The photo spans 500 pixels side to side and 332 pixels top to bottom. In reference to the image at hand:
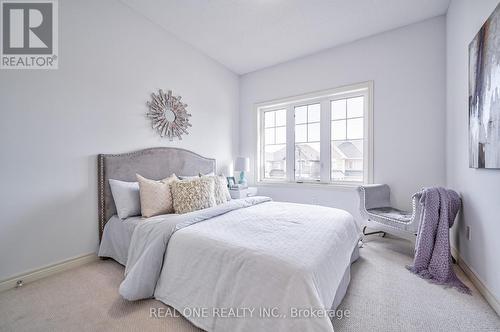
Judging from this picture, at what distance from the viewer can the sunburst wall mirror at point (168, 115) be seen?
278 cm

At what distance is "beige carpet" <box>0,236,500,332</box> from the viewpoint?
1341mm

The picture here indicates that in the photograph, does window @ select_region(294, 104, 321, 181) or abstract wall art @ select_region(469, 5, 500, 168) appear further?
window @ select_region(294, 104, 321, 181)

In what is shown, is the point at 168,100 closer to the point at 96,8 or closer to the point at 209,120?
the point at 209,120

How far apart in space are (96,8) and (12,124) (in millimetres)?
1462

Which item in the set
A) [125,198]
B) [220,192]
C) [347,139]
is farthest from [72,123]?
[347,139]

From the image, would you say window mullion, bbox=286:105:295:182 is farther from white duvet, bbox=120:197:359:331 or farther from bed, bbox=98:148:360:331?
white duvet, bbox=120:197:359:331

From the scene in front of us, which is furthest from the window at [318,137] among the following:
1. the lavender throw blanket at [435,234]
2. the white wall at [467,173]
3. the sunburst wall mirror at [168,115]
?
the sunburst wall mirror at [168,115]

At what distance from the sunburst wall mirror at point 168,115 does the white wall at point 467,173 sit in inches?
126

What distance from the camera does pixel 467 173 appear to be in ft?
6.38

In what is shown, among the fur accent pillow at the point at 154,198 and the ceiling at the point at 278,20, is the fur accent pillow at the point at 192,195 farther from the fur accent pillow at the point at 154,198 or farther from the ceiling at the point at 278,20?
the ceiling at the point at 278,20

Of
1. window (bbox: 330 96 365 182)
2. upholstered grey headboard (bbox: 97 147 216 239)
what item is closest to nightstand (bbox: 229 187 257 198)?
upholstered grey headboard (bbox: 97 147 216 239)

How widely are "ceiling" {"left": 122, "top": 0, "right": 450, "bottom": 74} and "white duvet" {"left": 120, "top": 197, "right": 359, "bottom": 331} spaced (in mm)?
2389

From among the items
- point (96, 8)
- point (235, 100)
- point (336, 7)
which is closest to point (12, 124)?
point (96, 8)

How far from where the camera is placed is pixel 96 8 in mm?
2250
